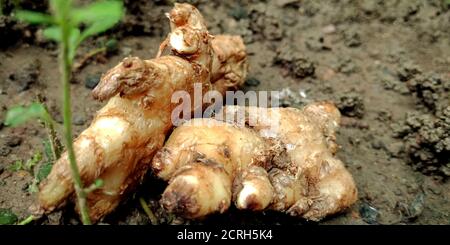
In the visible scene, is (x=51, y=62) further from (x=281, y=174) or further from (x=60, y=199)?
(x=281, y=174)

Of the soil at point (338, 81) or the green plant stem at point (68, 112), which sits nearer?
the green plant stem at point (68, 112)

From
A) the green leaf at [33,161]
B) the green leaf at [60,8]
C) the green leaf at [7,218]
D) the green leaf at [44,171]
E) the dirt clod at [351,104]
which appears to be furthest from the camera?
the dirt clod at [351,104]

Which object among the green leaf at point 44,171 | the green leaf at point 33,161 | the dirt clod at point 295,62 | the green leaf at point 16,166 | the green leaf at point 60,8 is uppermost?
the green leaf at point 60,8

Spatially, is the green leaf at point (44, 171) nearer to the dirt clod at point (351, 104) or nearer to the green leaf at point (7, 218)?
the green leaf at point (7, 218)

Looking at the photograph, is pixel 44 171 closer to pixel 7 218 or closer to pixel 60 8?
pixel 7 218

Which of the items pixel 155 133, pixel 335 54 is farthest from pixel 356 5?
pixel 155 133

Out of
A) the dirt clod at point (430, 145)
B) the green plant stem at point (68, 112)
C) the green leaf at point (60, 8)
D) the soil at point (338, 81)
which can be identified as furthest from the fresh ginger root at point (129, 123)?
the dirt clod at point (430, 145)

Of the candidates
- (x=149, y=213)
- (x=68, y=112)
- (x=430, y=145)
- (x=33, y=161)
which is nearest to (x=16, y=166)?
(x=33, y=161)
